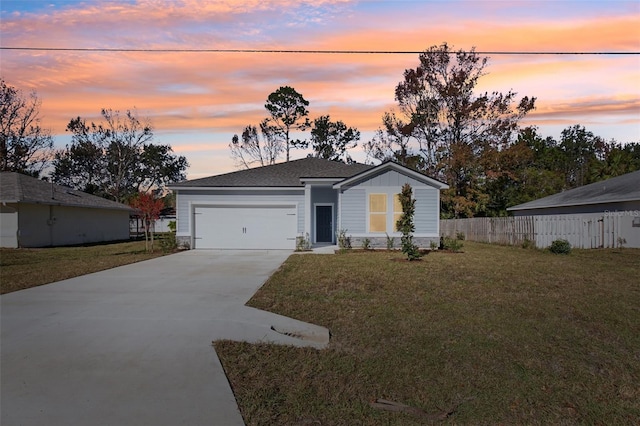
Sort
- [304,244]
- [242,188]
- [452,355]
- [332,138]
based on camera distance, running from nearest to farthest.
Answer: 1. [452,355]
2. [304,244]
3. [242,188]
4. [332,138]

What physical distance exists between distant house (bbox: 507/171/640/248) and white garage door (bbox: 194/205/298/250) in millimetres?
11849

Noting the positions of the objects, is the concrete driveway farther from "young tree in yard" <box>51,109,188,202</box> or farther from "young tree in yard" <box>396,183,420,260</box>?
"young tree in yard" <box>51,109,188,202</box>

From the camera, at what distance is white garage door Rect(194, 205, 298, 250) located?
20.6 meters

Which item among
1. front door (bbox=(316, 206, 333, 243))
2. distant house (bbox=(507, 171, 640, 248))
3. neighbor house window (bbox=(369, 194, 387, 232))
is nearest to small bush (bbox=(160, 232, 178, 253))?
front door (bbox=(316, 206, 333, 243))

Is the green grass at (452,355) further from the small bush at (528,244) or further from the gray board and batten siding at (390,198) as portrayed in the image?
the small bush at (528,244)

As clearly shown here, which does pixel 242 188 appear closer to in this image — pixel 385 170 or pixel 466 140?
pixel 385 170

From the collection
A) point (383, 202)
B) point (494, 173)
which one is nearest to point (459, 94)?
point (494, 173)

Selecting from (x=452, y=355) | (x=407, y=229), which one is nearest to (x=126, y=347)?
(x=452, y=355)

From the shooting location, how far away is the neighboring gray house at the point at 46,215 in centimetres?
2244

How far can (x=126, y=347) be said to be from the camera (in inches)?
230

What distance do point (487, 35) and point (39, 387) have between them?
1367 centimetres

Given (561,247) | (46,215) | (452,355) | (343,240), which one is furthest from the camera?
(46,215)

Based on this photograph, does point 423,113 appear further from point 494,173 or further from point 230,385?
point 230,385

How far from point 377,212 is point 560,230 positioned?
8765mm
